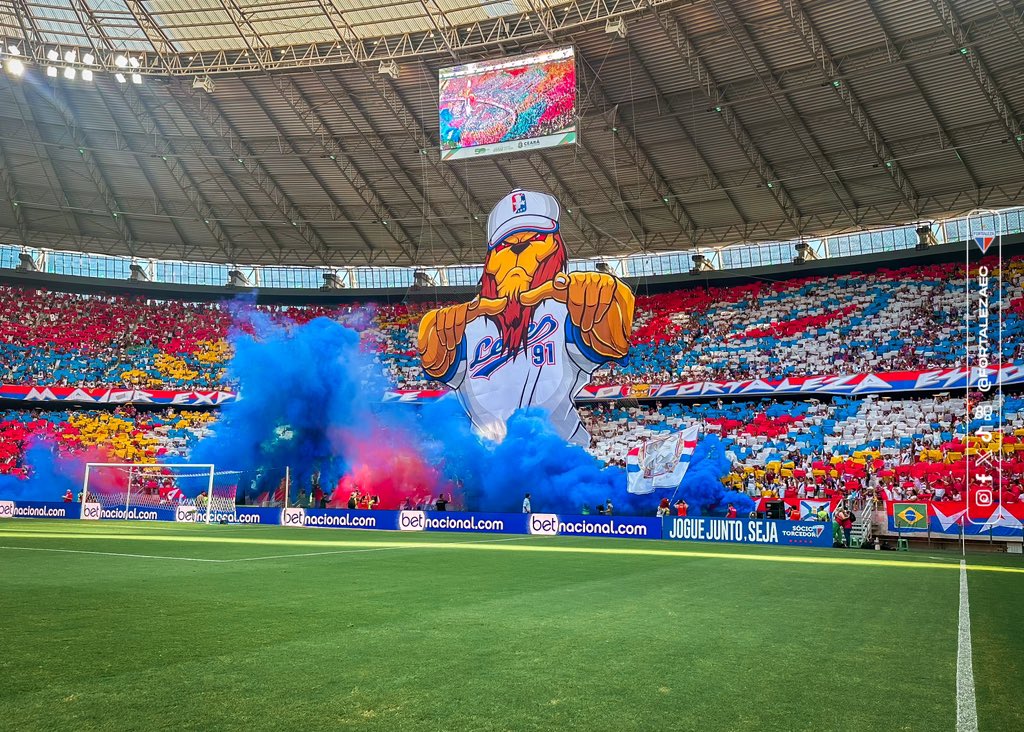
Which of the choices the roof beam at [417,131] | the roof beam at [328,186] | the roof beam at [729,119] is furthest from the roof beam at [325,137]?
the roof beam at [729,119]

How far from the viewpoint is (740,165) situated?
44.3 m

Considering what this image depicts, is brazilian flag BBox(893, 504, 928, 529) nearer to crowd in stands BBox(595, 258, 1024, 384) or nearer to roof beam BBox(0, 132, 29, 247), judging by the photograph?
crowd in stands BBox(595, 258, 1024, 384)

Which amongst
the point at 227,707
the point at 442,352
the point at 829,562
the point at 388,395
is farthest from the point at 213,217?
the point at 227,707

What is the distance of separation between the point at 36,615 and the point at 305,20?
3685cm

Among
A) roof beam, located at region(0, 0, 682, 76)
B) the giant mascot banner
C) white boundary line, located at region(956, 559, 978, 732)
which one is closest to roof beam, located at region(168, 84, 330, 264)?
roof beam, located at region(0, 0, 682, 76)

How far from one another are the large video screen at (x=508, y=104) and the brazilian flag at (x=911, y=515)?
61.3ft

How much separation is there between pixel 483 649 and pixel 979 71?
35788 mm

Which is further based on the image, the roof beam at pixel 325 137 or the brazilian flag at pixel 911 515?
the roof beam at pixel 325 137

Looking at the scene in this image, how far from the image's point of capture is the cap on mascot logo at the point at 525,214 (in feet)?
123

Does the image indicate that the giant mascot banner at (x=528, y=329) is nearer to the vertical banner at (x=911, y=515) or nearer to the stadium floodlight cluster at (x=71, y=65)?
the vertical banner at (x=911, y=515)

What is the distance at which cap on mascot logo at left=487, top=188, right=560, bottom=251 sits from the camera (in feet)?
123

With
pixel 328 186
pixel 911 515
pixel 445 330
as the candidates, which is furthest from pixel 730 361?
pixel 328 186

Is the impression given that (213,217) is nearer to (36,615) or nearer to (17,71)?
(17,71)

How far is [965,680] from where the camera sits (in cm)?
680
